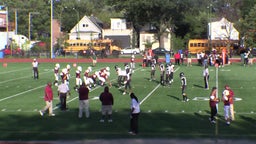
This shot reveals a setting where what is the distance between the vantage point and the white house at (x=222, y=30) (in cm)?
8262

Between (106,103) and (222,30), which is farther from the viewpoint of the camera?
(222,30)

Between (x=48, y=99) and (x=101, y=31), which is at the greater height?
(x=101, y=31)

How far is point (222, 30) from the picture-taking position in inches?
3489

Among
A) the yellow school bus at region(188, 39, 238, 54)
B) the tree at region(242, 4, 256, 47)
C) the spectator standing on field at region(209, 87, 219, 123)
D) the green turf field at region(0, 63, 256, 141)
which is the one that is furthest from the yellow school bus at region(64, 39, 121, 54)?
the spectator standing on field at region(209, 87, 219, 123)

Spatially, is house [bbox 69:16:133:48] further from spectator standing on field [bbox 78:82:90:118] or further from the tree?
spectator standing on field [bbox 78:82:90:118]

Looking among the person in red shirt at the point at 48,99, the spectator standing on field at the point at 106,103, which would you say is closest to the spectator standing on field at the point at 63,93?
the person in red shirt at the point at 48,99

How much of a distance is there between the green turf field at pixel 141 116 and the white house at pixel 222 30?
50040 millimetres

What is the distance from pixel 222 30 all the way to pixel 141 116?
227 feet

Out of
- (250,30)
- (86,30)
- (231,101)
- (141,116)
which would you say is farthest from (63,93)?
(86,30)

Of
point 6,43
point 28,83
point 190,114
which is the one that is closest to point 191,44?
point 6,43

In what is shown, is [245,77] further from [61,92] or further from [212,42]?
[212,42]

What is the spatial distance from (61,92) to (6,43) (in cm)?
6095

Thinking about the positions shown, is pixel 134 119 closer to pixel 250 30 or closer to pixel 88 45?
pixel 250 30

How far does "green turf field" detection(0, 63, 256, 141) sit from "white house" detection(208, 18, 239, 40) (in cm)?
5004
